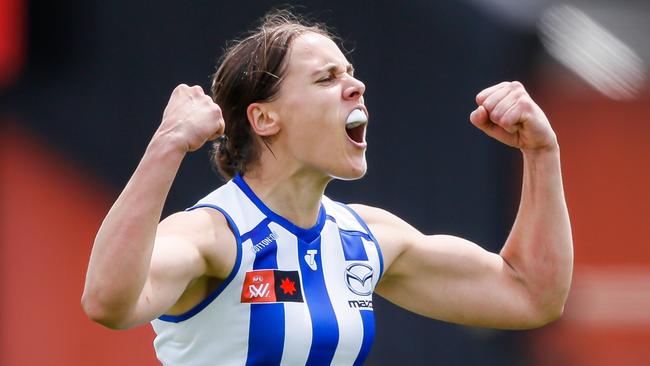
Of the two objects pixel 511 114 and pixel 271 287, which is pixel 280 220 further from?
pixel 511 114

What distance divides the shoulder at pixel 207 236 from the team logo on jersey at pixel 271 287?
7cm

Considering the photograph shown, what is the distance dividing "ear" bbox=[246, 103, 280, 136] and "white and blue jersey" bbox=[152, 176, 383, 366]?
153 mm

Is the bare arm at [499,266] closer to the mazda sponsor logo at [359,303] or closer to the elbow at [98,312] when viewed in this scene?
the mazda sponsor logo at [359,303]

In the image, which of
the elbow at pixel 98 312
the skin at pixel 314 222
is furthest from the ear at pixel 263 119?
the elbow at pixel 98 312

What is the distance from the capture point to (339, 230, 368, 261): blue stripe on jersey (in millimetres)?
3584

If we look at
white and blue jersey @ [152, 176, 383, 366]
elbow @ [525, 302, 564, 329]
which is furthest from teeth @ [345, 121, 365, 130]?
elbow @ [525, 302, 564, 329]

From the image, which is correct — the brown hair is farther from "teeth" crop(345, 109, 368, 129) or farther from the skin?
"teeth" crop(345, 109, 368, 129)

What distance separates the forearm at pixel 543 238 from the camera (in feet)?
12.1

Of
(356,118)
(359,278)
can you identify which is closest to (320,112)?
(356,118)

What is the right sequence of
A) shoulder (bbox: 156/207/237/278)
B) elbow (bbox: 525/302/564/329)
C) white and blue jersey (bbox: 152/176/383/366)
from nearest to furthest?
1. shoulder (bbox: 156/207/237/278)
2. white and blue jersey (bbox: 152/176/383/366)
3. elbow (bbox: 525/302/564/329)

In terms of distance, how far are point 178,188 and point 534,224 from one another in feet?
9.72

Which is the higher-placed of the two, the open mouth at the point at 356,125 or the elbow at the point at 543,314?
the open mouth at the point at 356,125

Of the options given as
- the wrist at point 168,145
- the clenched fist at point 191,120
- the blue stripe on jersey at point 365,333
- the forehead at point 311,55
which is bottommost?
the blue stripe on jersey at point 365,333

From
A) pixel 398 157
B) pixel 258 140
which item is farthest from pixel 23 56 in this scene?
pixel 258 140
